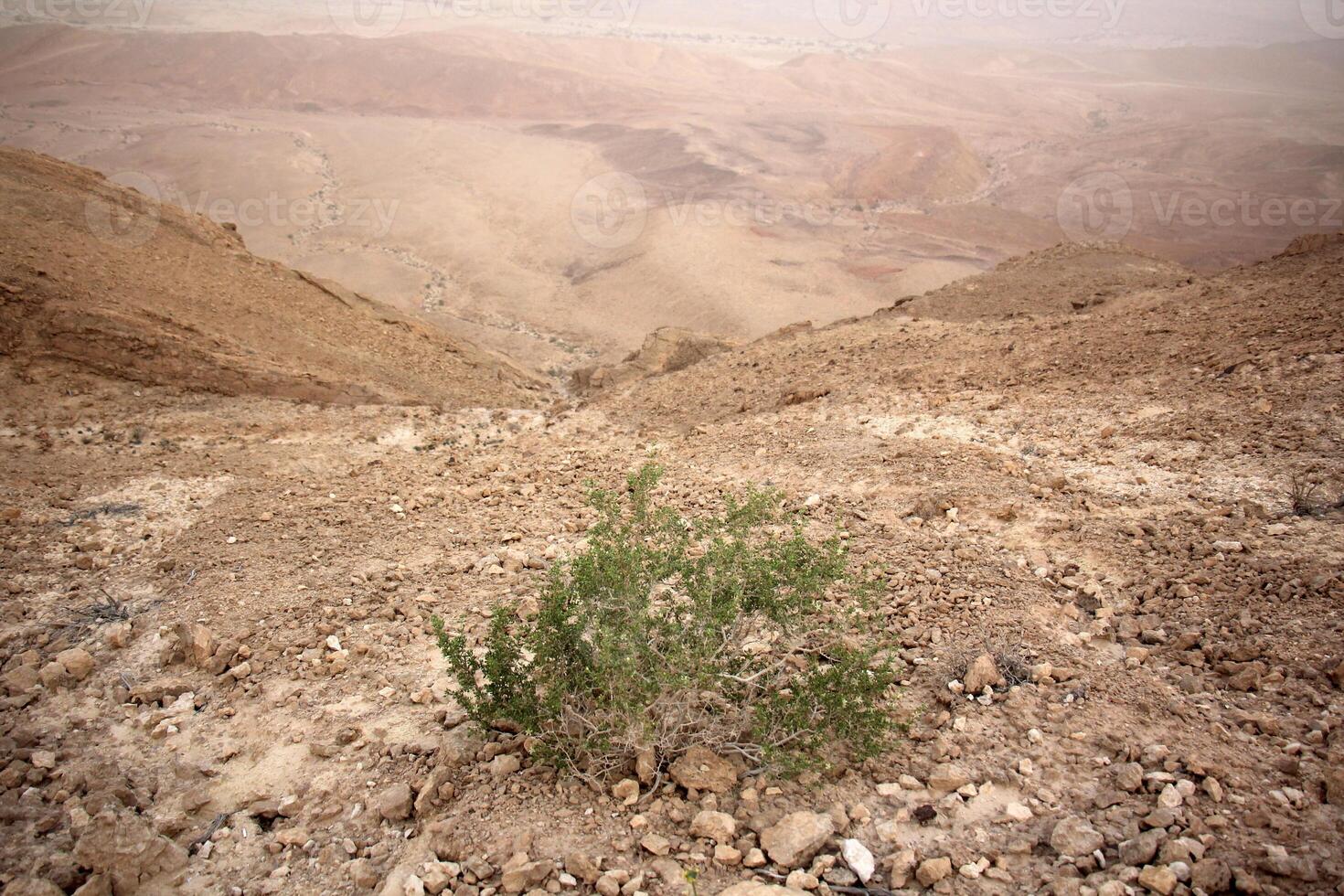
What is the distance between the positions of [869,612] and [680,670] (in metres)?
1.40

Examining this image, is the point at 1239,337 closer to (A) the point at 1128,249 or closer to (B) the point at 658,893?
(B) the point at 658,893

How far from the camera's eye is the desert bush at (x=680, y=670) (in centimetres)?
288

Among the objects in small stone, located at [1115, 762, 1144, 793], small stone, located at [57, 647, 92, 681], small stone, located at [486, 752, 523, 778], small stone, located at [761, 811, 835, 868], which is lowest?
small stone, located at [57, 647, 92, 681]

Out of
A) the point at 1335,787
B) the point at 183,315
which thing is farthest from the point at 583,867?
the point at 183,315

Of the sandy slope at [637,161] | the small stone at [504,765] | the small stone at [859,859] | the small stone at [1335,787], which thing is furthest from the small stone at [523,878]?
the sandy slope at [637,161]

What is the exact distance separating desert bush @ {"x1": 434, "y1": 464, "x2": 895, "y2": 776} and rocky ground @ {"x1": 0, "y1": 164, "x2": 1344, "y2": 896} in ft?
0.45

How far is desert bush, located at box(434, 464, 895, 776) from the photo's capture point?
288 centimetres

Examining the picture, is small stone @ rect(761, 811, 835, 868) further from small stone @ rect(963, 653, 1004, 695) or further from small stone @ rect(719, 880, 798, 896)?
small stone @ rect(963, 653, 1004, 695)

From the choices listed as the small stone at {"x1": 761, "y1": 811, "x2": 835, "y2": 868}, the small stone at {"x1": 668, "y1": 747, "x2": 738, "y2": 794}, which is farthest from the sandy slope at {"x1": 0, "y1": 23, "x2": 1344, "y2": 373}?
the small stone at {"x1": 761, "y1": 811, "x2": 835, "y2": 868}

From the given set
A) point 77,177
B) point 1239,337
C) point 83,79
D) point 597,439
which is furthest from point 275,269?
point 83,79

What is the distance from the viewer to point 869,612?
12.9ft

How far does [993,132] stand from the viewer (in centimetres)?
4509

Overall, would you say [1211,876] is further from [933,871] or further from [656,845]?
[656,845]

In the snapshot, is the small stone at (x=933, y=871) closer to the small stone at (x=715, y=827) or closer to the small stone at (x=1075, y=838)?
the small stone at (x=1075, y=838)
